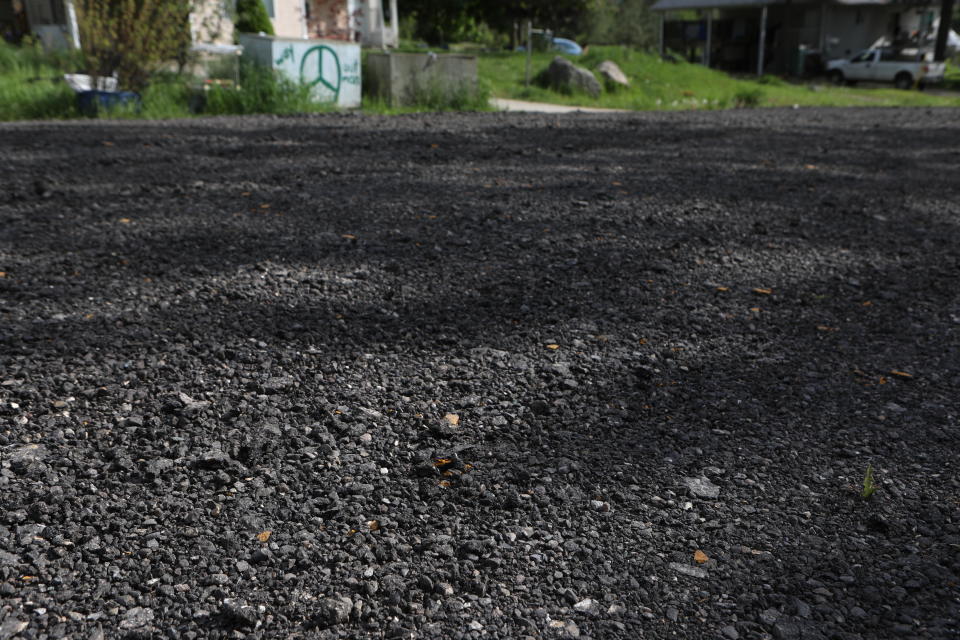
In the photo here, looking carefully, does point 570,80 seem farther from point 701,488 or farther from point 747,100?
point 701,488

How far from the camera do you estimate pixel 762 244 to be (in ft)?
12.3

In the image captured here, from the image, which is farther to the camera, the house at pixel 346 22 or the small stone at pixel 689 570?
the house at pixel 346 22

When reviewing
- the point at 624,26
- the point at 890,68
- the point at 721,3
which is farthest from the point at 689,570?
the point at 624,26

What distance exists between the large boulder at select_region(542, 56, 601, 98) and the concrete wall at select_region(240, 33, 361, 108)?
16.6ft

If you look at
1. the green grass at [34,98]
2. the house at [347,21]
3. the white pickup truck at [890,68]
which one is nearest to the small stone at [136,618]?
the green grass at [34,98]

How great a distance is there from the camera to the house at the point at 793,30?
2842cm

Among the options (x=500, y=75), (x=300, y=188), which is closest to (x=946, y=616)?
(x=300, y=188)

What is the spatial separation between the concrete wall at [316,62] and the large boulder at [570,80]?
5.05 m

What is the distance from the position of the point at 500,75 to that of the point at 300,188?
12530 millimetres

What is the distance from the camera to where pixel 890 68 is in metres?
24.7

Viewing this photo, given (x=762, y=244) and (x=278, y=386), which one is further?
(x=762, y=244)

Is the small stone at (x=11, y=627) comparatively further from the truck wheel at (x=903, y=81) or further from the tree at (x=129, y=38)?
the truck wheel at (x=903, y=81)

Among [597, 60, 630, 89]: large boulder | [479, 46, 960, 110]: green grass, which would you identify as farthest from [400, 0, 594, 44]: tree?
[597, 60, 630, 89]: large boulder

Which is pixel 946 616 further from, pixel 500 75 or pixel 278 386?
pixel 500 75
